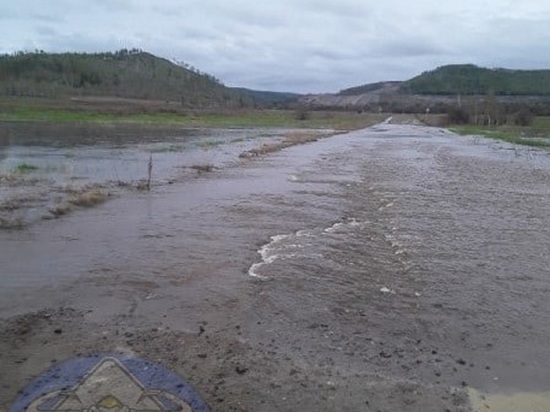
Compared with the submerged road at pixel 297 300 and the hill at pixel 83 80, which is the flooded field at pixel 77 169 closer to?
the submerged road at pixel 297 300

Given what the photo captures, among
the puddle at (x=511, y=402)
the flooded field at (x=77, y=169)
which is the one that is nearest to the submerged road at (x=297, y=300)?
the puddle at (x=511, y=402)

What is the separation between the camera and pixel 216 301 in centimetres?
986

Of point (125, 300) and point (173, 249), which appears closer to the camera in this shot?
point (125, 300)

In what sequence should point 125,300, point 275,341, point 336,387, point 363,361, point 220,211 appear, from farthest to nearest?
point 220,211 < point 125,300 < point 275,341 < point 363,361 < point 336,387

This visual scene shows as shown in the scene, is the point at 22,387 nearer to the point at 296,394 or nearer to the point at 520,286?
the point at 296,394

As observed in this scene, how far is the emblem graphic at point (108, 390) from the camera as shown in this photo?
568cm

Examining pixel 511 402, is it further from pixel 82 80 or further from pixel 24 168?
pixel 82 80

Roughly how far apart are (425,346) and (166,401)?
397 cm

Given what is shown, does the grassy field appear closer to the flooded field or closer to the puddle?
the flooded field

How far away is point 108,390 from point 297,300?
15.1 ft

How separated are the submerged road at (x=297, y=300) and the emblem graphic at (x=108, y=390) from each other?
0.26m

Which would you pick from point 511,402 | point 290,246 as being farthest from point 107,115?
point 511,402

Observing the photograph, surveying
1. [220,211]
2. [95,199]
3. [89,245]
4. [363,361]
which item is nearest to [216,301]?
[363,361]

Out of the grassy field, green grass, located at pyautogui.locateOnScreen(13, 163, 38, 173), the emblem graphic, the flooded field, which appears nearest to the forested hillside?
the grassy field
